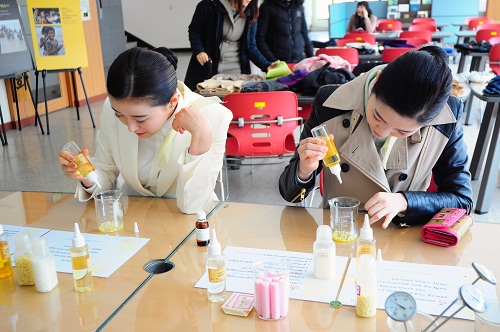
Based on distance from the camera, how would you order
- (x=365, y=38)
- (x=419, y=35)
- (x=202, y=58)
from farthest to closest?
1. (x=419, y=35)
2. (x=365, y=38)
3. (x=202, y=58)

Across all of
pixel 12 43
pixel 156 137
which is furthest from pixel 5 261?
pixel 12 43

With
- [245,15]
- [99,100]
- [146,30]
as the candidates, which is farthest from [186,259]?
[146,30]

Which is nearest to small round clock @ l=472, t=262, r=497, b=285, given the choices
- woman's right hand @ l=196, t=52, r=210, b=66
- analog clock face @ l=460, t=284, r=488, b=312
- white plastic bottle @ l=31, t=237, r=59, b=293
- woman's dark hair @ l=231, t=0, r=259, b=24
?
analog clock face @ l=460, t=284, r=488, b=312

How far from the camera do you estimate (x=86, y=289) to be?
1.31 m

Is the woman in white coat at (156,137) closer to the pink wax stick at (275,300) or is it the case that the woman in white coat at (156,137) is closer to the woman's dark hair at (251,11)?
the pink wax stick at (275,300)

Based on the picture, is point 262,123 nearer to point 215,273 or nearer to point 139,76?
point 139,76

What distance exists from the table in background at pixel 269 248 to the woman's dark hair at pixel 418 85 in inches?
14.5

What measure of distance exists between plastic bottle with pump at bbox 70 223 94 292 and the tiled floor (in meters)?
2.33

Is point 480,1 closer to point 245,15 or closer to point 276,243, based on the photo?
point 245,15

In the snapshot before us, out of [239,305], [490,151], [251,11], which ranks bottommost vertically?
[490,151]

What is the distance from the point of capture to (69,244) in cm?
160

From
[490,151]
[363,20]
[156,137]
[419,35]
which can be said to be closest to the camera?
[156,137]

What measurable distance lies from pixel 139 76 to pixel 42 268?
67cm

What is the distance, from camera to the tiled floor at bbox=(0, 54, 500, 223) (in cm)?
390
